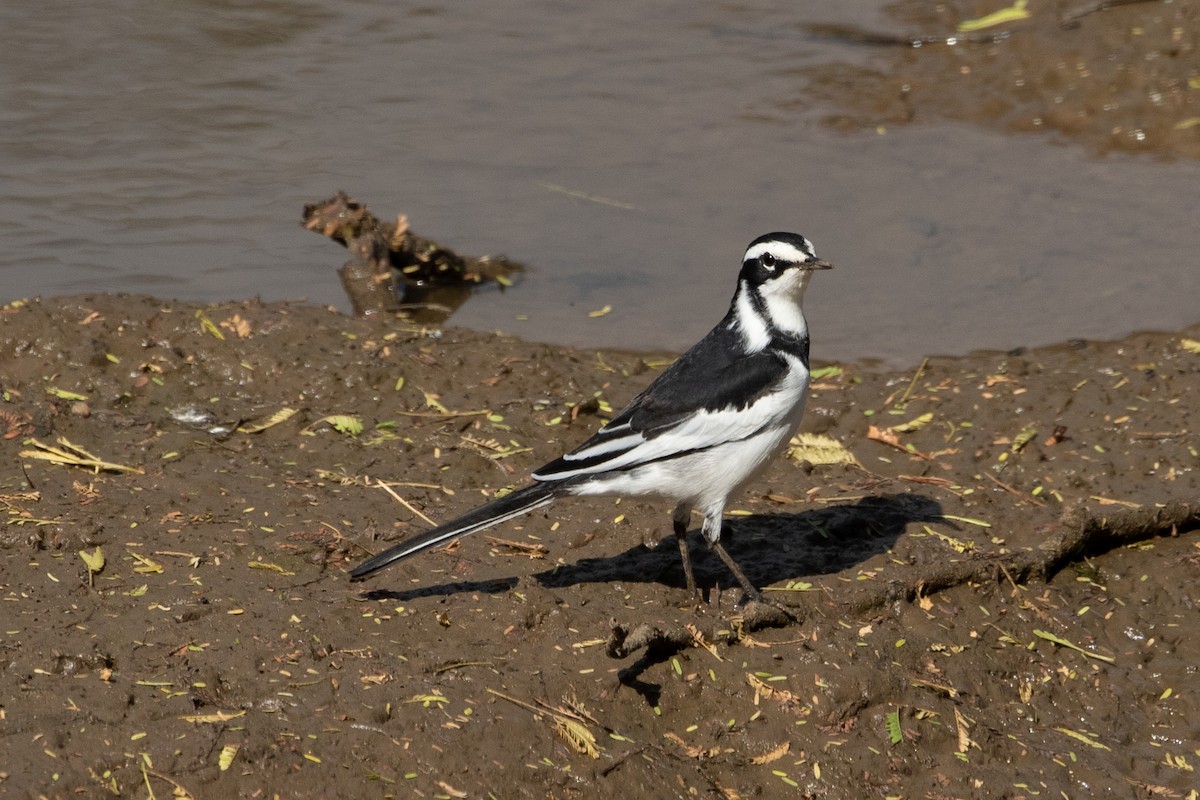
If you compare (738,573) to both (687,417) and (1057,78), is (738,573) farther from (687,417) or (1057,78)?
(1057,78)

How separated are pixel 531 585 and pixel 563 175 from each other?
6479mm

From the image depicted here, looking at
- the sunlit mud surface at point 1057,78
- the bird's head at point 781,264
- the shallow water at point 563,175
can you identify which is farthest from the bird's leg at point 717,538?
the sunlit mud surface at point 1057,78

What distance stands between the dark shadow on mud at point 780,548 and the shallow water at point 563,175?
2.61 meters

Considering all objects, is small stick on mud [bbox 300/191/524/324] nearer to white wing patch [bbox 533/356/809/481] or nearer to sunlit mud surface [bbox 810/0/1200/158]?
white wing patch [bbox 533/356/809/481]

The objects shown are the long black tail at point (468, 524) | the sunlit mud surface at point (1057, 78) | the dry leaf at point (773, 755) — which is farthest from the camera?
the sunlit mud surface at point (1057, 78)

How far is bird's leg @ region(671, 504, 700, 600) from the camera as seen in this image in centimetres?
599

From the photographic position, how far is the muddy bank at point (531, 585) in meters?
4.76

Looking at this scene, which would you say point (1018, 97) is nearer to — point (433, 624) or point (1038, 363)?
point (1038, 363)

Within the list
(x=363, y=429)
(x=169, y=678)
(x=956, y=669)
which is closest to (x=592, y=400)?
(x=363, y=429)

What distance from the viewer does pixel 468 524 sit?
5629 millimetres

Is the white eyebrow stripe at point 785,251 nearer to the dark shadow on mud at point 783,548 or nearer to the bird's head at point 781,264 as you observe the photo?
the bird's head at point 781,264

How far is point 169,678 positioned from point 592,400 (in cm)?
314

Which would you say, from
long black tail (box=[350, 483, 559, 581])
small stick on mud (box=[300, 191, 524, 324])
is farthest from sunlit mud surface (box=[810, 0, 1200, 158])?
long black tail (box=[350, 483, 559, 581])

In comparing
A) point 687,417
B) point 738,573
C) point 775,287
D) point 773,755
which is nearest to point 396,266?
point 775,287
